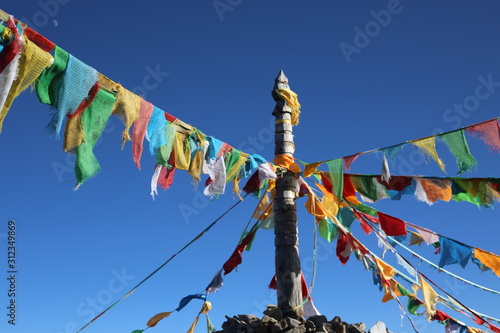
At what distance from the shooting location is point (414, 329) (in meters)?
6.77

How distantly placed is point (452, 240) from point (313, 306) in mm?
2114

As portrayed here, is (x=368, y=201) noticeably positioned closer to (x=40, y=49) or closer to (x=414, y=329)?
(x=414, y=329)

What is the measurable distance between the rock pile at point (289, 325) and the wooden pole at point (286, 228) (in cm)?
46

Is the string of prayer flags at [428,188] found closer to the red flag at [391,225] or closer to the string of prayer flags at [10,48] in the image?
the red flag at [391,225]

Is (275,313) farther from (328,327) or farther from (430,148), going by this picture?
(430,148)

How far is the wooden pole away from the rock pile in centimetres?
46

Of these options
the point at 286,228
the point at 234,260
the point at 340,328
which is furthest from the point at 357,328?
the point at 234,260

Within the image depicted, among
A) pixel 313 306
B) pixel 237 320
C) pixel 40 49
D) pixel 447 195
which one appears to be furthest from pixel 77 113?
pixel 447 195

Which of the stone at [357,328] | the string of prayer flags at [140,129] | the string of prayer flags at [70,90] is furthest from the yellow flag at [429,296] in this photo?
the string of prayer flags at [70,90]

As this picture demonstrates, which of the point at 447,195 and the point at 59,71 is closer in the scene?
the point at 59,71

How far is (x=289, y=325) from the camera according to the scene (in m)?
5.83

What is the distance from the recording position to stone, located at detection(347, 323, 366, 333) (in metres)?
5.89

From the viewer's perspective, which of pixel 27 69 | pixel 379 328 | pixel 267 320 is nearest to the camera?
pixel 27 69

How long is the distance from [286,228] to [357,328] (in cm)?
159
